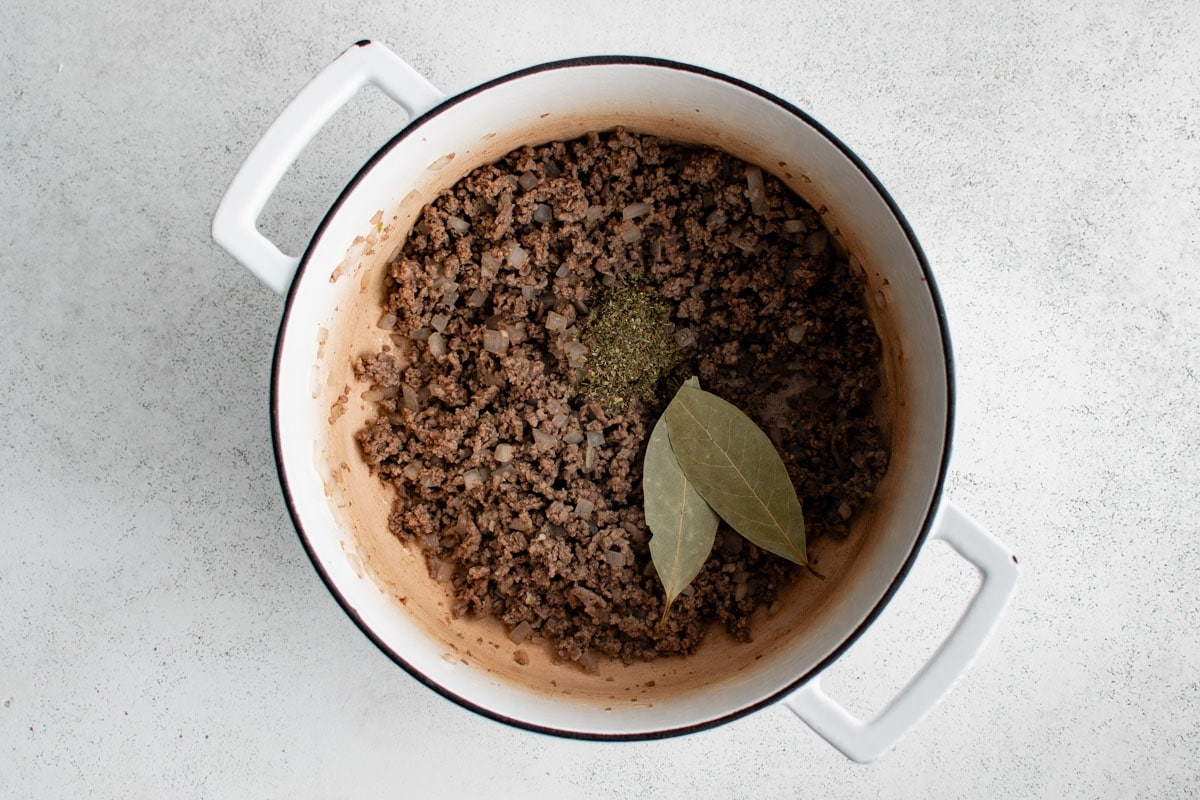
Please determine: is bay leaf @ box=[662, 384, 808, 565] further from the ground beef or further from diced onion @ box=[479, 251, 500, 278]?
diced onion @ box=[479, 251, 500, 278]

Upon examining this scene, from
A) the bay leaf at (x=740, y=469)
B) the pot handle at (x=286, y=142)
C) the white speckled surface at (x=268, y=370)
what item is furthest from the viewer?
the white speckled surface at (x=268, y=370)

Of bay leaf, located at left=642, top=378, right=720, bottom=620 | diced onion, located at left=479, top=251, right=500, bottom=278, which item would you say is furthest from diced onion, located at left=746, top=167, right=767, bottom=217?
diced onion, located at left=479, top=251, right=500, bottom=278

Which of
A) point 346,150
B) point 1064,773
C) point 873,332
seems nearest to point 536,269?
point 346,150

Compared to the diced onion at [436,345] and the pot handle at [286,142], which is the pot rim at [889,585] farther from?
the diced onion at [436,345]

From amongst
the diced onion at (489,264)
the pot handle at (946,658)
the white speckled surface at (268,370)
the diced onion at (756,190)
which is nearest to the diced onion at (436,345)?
the diced onion at (489,264)

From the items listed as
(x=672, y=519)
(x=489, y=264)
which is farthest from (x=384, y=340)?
(x=672, y=519)

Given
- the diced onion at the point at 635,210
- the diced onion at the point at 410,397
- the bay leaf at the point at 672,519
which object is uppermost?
the diced onion at the point at 635,210

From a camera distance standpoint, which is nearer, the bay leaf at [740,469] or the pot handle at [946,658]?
the pot handle at [946,658]
